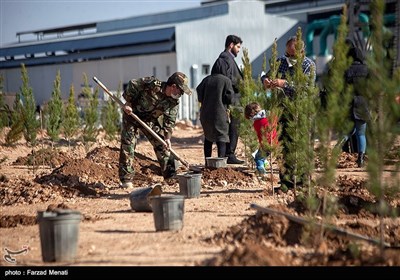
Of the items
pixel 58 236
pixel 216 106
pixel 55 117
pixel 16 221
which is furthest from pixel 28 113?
pixel 58 236

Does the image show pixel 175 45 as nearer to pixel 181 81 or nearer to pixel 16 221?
pixel 181 81

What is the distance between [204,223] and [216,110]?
5.21 metres

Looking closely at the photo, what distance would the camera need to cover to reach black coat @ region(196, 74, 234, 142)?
11594mm

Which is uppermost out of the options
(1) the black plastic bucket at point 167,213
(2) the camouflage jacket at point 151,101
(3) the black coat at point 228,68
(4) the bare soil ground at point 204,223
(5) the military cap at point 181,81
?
(3) the black coat at point 228,68

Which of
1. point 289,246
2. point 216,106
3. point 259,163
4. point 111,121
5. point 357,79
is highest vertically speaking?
point 357,79

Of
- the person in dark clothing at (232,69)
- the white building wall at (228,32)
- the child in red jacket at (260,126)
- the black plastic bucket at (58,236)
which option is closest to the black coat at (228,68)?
the person in dark clothing at (232,69)

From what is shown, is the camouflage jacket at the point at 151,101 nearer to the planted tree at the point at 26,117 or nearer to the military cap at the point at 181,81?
the military cap at the point at 181,81

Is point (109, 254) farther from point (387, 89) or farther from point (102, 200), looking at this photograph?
point (102, 200)

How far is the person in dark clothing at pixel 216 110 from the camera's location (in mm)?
11594

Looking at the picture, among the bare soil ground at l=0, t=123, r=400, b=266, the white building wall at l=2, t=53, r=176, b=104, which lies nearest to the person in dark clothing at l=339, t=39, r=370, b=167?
the bare soil ground at l=0, t=123, r=400, b=266

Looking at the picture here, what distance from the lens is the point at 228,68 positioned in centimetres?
1193

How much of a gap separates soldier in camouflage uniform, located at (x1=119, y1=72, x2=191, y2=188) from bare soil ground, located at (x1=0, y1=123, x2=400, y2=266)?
0.43 meters

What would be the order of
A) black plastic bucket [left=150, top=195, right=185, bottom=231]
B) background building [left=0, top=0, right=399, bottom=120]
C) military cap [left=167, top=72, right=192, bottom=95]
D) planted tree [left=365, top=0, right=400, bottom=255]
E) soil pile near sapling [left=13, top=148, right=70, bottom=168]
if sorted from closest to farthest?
planted tree [left=365, top=0, right=400, bottom=255]
black plastic bucket [left=150, top=195, right=185, bottom=231]
military cap [left=167, top=72, right=192, bottom=95]
soil pile near sapling [left=13, top=148, right=70, bottom=168]
background building [left=0, top=0, right=399, bottom=120]

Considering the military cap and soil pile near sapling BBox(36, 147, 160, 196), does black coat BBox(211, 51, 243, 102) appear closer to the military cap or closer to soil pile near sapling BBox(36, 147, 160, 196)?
soil pile near sapling BBox(36, 147, 160, 196)
